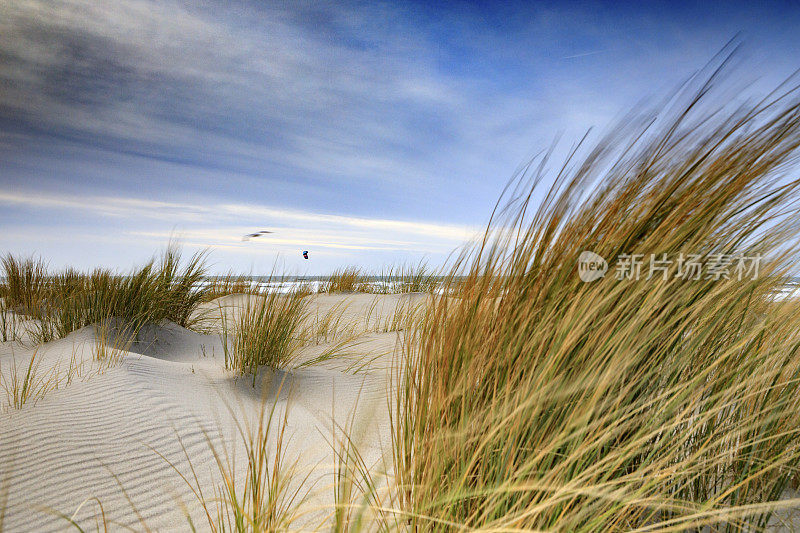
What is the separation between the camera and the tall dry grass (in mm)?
1106

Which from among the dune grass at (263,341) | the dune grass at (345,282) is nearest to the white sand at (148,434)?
the dune grass at (263,341)

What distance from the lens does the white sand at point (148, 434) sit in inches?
71.2

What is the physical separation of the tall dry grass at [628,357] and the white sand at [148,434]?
29 cm

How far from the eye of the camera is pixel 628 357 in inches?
43.4

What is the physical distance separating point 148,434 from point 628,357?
2.35 meters

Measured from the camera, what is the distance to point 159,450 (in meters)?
2.24

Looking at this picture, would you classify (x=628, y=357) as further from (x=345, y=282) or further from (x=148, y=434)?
(x=345, y=282)

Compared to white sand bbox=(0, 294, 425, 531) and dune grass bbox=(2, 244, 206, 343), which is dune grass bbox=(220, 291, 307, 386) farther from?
dune grass bbox=(2, 244, 206, 343)

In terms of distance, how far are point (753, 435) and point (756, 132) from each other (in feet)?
3.01

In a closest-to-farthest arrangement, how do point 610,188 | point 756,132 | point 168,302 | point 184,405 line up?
1. point 756,132
2. point 610,188
3. point 184,405
4. point 168,302

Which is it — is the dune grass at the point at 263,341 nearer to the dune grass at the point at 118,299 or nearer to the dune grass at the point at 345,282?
the dune grass at the point at 118,299

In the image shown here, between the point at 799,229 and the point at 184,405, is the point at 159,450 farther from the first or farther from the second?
the point at 799,229

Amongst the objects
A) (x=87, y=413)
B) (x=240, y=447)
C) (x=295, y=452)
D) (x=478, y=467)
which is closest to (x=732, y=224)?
(x=478, y=467)

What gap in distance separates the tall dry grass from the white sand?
0.96 feet
